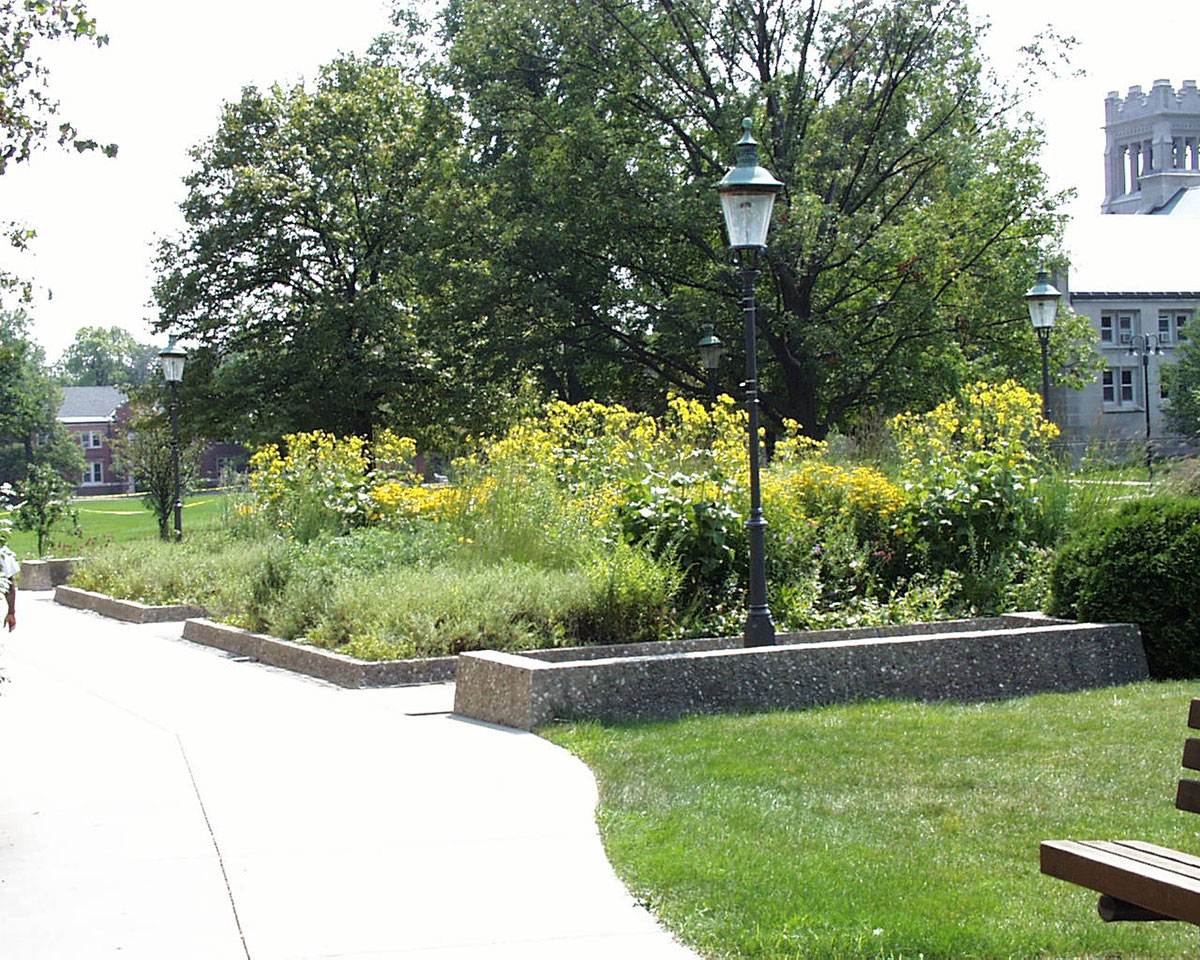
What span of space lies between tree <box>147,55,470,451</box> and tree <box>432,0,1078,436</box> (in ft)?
17.5

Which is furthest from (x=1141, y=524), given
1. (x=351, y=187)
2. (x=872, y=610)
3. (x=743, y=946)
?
(x=351, y=187)

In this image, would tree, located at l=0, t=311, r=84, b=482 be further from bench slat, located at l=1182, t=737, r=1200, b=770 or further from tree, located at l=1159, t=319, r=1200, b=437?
bench slat, located at l=1182, t=737, r=1200, b=770

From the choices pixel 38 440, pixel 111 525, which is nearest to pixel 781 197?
pixel 111 525

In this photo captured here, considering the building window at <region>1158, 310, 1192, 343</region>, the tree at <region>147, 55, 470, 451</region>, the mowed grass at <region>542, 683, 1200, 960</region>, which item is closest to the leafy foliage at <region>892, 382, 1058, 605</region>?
the mowed grass at <region>542, 683, 1200, 960</region>

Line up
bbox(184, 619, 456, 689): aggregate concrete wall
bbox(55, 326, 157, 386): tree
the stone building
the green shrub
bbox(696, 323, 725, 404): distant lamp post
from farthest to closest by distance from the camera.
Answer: bbox(55, 326, 157, 386): tree
the stone building
bbox(696, 323, 725, 404): distant lamp post
bbox(184, 619, 456, 689): aggregate concrete wall
the green shrub

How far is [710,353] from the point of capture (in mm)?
28094

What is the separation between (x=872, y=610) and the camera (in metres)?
12.6

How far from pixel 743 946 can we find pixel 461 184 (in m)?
33.1

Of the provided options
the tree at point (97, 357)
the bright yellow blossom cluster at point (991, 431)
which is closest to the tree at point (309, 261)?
the bright yellow blossom cluster at point (991, 431)

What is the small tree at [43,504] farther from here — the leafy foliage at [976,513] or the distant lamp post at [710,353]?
the leafy foliage at [976,513]

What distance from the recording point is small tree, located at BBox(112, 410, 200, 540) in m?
34.0

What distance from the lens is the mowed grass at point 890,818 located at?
14.6 feet

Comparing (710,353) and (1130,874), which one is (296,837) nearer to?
(1130,874)

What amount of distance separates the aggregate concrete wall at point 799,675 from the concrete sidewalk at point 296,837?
1.27 ft
